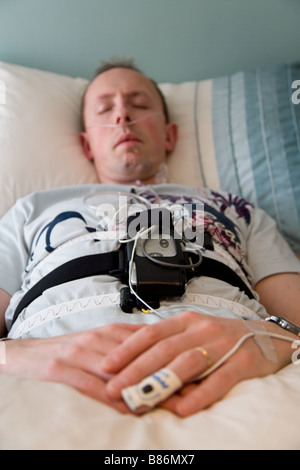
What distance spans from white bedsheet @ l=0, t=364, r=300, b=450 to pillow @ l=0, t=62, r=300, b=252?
87cm

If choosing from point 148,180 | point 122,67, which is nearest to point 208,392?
point 148,180

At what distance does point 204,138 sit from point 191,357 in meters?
1.10

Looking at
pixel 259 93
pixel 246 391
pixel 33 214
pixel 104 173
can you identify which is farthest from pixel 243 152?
pixel 246 391

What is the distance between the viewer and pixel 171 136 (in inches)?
64.3

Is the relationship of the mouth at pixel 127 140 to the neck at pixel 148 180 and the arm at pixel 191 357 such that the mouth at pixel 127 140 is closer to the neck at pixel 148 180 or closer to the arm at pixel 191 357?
the neck at pixel 148 180

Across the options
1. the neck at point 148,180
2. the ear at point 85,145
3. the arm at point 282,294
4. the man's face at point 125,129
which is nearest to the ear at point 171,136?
the man's face at point 125,129

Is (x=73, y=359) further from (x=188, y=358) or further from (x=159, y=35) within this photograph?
(x=159, y=35)

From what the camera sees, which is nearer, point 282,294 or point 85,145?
point 282,294

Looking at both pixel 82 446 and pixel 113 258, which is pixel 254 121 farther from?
pixel 82 446

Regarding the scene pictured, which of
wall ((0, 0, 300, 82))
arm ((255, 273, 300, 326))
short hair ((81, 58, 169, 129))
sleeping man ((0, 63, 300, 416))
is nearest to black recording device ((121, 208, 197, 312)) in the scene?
sleeping man ((0, 63, 300, 416))

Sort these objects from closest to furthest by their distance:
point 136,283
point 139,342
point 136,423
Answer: point 136,423, point 139,342, point 136,283

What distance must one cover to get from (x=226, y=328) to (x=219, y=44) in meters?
1.44

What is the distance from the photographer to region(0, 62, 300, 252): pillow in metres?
1.42

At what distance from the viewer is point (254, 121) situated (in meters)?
Result: 1.53
